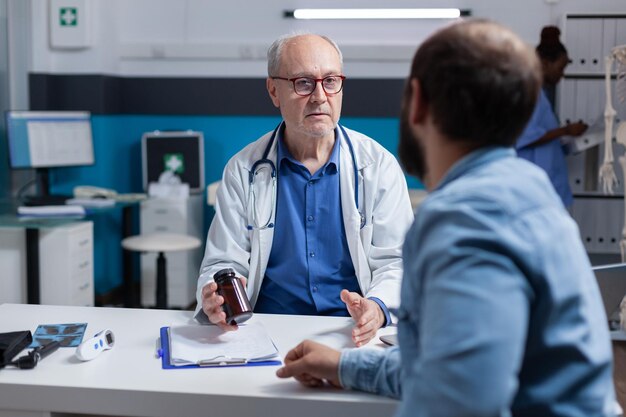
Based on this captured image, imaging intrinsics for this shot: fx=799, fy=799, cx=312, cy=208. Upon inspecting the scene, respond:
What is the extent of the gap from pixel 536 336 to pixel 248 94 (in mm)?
4513

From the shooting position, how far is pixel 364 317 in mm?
1667

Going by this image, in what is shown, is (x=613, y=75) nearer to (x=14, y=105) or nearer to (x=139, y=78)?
(x=139, y=78)

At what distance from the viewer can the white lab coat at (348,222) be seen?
2055 millimetres

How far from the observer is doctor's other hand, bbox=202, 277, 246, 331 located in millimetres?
1665

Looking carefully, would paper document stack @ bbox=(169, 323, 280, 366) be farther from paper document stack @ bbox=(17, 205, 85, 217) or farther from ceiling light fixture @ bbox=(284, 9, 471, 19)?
ceiling light fixture @ bbox=(284, 9, 471, 19)

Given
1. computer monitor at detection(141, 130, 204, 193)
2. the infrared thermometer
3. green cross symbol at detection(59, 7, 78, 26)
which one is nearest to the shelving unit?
computer monitor at detection(141, 130, 204, 193)

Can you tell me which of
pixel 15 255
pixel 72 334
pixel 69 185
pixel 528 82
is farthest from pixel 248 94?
pixel 528 82

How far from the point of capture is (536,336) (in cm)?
90

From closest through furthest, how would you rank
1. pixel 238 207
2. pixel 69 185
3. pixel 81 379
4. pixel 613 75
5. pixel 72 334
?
pixel 81 379, pixel 72 334, pixel 238 207, pixel 613 75, pixel 69 185

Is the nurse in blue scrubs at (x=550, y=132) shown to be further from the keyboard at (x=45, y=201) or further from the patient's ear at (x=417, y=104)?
the patient's ear at (x=417, y=104)

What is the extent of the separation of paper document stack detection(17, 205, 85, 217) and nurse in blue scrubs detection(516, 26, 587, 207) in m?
2.36

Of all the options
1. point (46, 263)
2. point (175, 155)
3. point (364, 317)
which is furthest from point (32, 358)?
point (175, 155)

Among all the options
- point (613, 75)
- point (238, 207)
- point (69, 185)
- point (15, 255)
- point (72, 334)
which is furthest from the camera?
point (69, 185)

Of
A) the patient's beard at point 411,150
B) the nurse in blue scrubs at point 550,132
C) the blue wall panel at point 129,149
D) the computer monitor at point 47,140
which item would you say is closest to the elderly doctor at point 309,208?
the patient's beard at point 411,150
